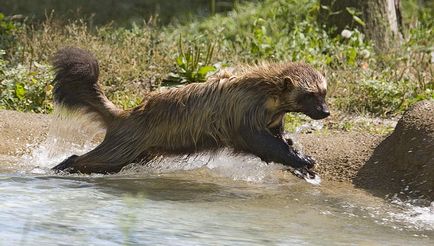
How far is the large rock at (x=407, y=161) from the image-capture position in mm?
7945

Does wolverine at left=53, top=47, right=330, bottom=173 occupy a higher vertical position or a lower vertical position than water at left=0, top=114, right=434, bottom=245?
higher

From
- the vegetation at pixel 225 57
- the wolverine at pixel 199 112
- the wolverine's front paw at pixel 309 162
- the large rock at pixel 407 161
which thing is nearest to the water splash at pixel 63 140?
the wolverine at pixel 199 112

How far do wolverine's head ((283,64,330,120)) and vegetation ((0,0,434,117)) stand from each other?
238cm

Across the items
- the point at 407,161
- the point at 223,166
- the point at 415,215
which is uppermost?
the point at 407,161

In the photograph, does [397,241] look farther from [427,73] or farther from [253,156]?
[427,73]

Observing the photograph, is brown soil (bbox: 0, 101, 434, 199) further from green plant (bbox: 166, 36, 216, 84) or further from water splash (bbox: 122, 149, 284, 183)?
green plant (bbox: 166, 36, 216, 84)

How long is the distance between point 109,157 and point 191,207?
143 centimetres

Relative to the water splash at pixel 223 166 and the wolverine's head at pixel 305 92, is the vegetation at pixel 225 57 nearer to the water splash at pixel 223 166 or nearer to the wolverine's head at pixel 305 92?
the water splash at pixel 223 166

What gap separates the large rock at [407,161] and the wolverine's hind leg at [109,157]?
6.09ft

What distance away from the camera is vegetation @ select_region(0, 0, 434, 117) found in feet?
35.1

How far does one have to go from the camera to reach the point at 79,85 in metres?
8.36

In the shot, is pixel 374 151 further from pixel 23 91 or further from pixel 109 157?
pixel 23 91

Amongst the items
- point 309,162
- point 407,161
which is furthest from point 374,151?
point 309,162

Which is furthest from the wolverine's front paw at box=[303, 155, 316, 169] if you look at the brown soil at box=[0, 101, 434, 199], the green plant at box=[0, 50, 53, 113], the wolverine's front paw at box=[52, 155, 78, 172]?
the green plant at box=[0, 50, 53, 113]
